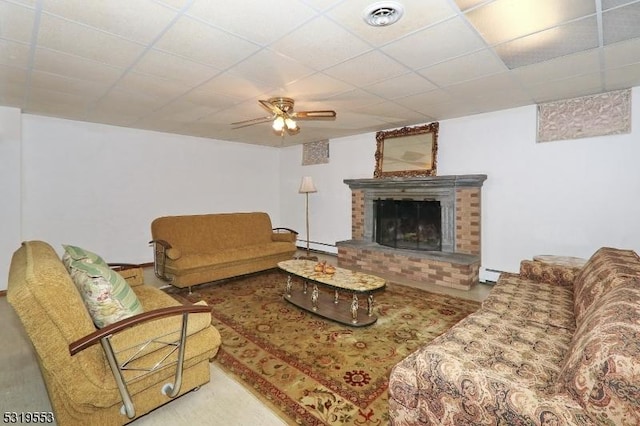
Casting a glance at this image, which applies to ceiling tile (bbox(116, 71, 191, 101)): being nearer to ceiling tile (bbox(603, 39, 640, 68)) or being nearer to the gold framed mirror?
the gold framed mirror

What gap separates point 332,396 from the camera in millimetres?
1864

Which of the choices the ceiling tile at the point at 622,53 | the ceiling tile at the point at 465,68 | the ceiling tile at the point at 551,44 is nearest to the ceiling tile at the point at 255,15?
the ceiling tile at the point at 465,68

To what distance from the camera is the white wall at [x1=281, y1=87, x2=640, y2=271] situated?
324 centimetres

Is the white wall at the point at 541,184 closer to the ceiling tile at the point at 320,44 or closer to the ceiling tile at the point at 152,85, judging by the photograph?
the ceiling tile at the point at 320,44

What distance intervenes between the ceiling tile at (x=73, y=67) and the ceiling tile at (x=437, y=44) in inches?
99.2

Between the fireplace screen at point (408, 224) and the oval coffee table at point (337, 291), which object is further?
the fireplace screen at point (408, 224)

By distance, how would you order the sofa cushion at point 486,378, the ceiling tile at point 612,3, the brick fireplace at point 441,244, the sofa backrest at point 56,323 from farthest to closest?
the brick fireplace at point 441,244 → the ceiling tile at point 612,3 → the sofa backrest at point 56,323 → the sofa cushion at point 486,378

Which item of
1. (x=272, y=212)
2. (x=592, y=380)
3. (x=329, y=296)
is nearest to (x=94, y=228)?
(x=272, y=212)

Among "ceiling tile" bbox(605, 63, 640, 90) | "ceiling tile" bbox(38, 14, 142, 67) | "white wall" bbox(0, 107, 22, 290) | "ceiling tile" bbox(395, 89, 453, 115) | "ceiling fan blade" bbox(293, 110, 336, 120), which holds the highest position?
"ceiling tile" bbox(395, 89, 453, 115)

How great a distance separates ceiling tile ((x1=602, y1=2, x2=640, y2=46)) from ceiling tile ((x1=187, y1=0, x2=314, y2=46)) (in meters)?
1.97

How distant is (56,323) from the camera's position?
137 cm

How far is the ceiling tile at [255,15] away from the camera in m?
1.79

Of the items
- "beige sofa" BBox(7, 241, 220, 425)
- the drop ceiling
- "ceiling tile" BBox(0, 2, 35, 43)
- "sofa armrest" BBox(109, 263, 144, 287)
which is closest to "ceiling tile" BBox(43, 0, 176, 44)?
Answer: the drop ceiling

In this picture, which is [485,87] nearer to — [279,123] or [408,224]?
[279,123]
